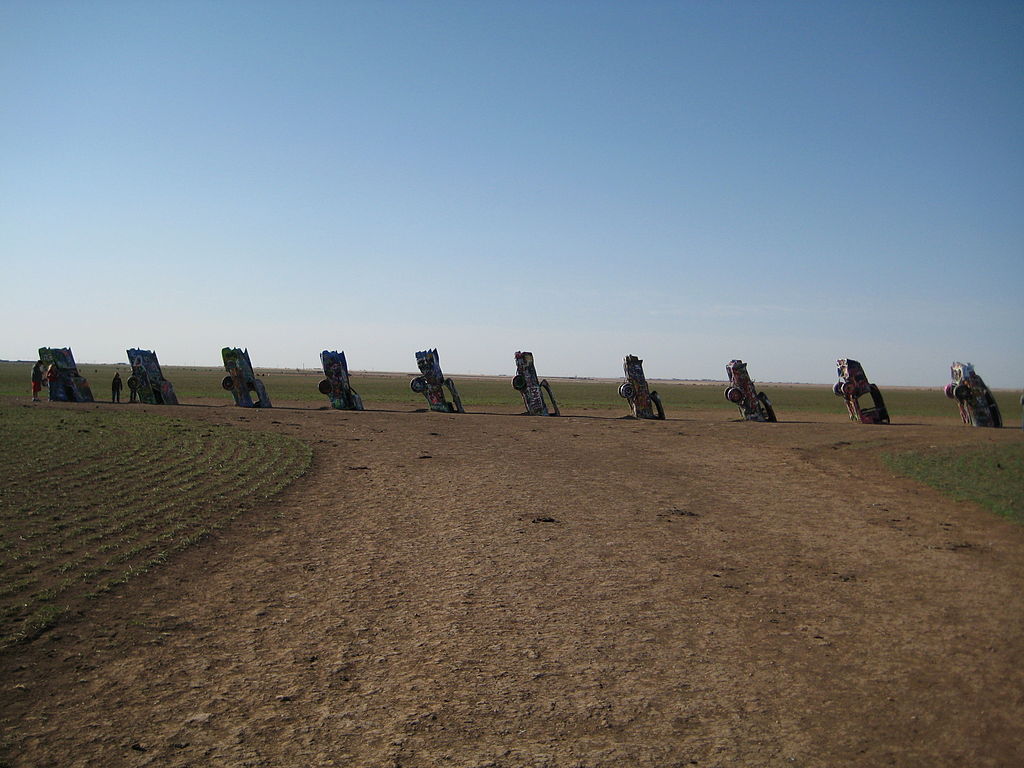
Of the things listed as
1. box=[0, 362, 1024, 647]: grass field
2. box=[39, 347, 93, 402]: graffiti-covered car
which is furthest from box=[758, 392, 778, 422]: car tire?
box=[39, 347, 93, 402]: graffiti-covered car

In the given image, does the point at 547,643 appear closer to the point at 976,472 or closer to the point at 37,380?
the point at 976,472

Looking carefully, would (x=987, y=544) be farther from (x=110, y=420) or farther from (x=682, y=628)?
(x=110, y=420)

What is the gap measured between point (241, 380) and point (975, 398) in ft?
91.8

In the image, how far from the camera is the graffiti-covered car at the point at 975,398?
2709 centimetres

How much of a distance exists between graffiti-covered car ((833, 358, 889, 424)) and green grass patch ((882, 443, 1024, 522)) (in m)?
10.0

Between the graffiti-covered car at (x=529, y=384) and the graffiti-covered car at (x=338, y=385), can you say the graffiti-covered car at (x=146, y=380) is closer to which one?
the graffiti-covered car at (x=338, y=385)

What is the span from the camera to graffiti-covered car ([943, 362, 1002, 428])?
88.9 ft

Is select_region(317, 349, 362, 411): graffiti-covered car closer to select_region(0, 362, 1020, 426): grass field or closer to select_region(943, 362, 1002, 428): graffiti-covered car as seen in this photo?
select_region(0, 362, 1020, 426): grass field

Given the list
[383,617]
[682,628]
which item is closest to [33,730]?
[383,617]

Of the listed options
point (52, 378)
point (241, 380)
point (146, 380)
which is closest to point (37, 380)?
point (52, 378)

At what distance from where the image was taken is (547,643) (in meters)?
6.59

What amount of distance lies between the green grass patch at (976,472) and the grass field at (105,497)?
1164 cm

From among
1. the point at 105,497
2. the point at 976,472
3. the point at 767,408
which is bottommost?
the point at 105,497

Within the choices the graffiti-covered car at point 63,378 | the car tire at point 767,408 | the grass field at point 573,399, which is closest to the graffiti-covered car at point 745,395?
the car tire at point 767,408
